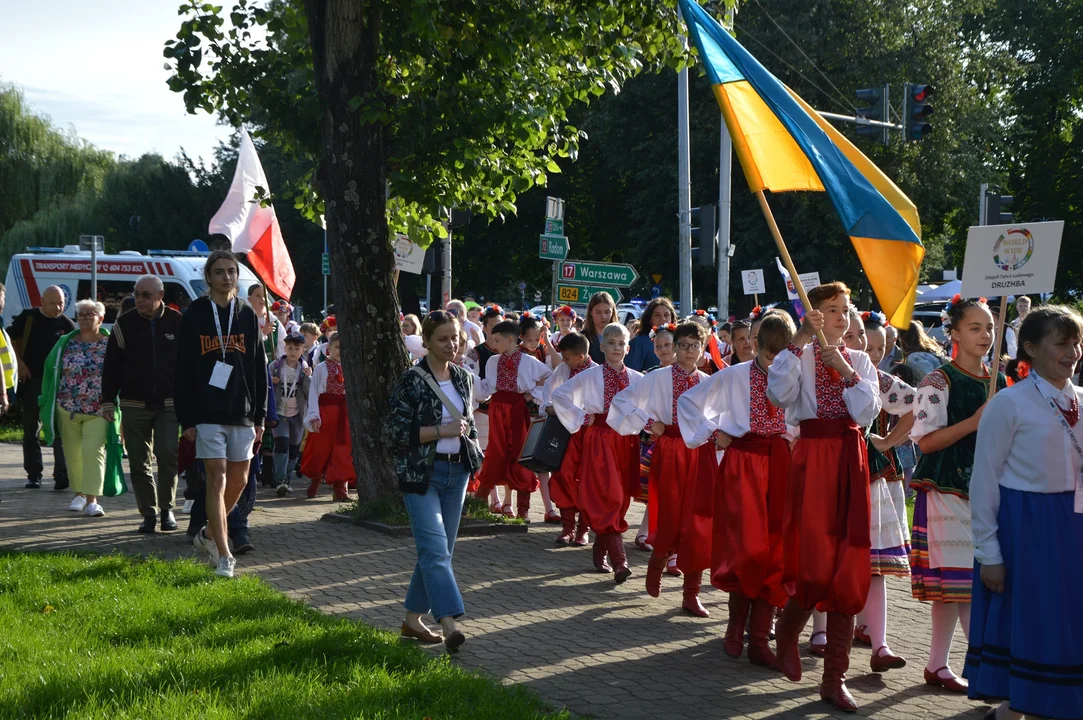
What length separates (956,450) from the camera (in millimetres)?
6469

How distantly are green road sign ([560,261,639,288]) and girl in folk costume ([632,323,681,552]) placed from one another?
618cm

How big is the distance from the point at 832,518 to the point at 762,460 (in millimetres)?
924

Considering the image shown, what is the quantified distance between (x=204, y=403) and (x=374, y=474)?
2.94m

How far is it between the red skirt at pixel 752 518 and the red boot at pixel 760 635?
65 mm

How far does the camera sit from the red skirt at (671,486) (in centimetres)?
812

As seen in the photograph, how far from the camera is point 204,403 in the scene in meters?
8.34

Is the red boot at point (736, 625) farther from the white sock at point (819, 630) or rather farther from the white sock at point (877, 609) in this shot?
the white sock at point (877, 609)

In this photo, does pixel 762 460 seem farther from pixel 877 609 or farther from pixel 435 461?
pixel 435 461

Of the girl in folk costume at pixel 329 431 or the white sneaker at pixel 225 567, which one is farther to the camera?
the girl in folk costume at pixel 329 431

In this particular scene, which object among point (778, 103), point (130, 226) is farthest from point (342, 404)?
point (130, 226)

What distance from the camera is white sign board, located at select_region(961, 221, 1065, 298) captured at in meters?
7.73

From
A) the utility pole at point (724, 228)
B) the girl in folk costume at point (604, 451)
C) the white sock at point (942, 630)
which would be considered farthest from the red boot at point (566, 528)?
the utility pole at point (724, 228)

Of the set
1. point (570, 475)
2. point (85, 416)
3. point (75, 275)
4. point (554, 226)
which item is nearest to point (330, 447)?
point (85, 416)

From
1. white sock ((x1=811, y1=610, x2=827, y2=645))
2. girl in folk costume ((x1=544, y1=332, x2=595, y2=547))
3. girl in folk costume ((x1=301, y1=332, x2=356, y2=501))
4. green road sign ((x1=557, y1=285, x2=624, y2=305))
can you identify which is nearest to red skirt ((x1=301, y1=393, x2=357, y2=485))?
girl in folk costume ((x1=301, y1=332, x2=356, y2=501))
